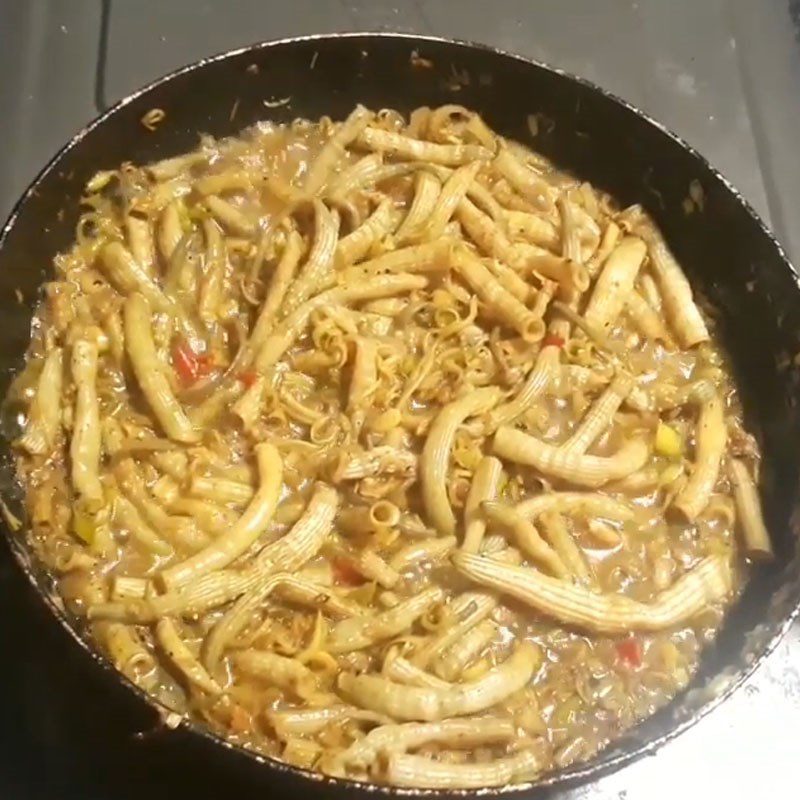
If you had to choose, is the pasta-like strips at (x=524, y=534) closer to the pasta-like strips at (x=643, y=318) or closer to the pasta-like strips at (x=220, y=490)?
the pasta-like strips at (x=220, y=490)

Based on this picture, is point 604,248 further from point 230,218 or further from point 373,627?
point 373,627

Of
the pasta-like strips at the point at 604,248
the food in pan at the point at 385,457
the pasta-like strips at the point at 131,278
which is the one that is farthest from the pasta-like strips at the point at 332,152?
the pasta-like strips at the point at 604,248

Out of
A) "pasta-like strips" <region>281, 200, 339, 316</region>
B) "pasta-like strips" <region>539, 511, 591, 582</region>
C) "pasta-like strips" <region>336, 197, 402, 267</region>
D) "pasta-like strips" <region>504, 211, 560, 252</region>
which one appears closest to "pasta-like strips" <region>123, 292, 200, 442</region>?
"pasta-like strips" <region>281, 200, 339, 316</region>

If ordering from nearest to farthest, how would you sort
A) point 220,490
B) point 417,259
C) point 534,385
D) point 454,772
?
1. point 454,772
2. point 220,490
3. point 534,385
4. point 417,259

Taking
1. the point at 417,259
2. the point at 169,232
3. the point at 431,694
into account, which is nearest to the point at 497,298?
the point at 417,259

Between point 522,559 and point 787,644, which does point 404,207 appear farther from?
point 787,644

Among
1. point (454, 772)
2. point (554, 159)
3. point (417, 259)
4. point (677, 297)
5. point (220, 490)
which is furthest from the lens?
point (554, 159)
